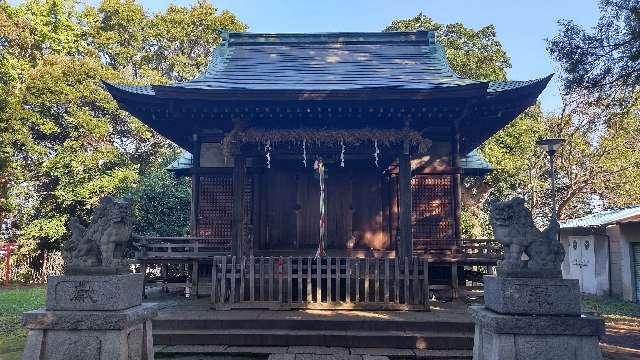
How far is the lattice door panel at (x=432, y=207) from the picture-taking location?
37.7 feet

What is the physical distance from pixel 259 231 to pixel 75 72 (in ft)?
47.4

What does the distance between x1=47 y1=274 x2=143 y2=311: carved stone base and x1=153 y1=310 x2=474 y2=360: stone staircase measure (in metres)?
2.12

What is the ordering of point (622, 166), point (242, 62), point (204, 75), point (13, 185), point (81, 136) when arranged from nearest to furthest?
1. point (204, 75)
2. point (242, 62)
3. point (13, 185)
4. point (81, 136)
5. point (622, 166)

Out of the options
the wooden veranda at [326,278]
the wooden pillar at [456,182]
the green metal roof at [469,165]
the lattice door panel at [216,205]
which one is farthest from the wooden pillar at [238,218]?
the wooden pillar at [456,182]

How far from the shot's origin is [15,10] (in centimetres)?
2131

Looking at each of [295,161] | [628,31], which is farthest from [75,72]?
[628,31]

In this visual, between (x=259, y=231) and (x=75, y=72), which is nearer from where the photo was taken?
(x=259, y=231)

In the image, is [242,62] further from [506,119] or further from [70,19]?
[70,19]

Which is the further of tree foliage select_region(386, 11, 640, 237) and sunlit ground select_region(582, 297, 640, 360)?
tree foliage select_region(386, 11, 640, 237)

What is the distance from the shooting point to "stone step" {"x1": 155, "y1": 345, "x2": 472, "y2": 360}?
6.64 meters

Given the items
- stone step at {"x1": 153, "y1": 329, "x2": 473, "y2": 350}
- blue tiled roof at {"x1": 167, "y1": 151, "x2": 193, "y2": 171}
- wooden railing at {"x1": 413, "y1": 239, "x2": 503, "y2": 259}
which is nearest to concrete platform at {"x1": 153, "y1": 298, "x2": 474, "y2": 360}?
stone step at {"x1": 153, "y1": 329, "x2": 473, "y2": 350}

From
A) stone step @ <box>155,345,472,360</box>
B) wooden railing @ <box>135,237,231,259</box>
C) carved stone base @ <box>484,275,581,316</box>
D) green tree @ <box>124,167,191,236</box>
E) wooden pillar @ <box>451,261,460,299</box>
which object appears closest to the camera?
carved stone base @ <box>484,275,581,316</box>

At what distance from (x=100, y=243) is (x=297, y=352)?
3281mm

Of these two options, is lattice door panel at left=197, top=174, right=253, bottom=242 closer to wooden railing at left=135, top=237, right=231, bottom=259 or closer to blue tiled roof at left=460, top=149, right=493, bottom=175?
wooden railing at left=135, top=237, right=231, bottom=259
